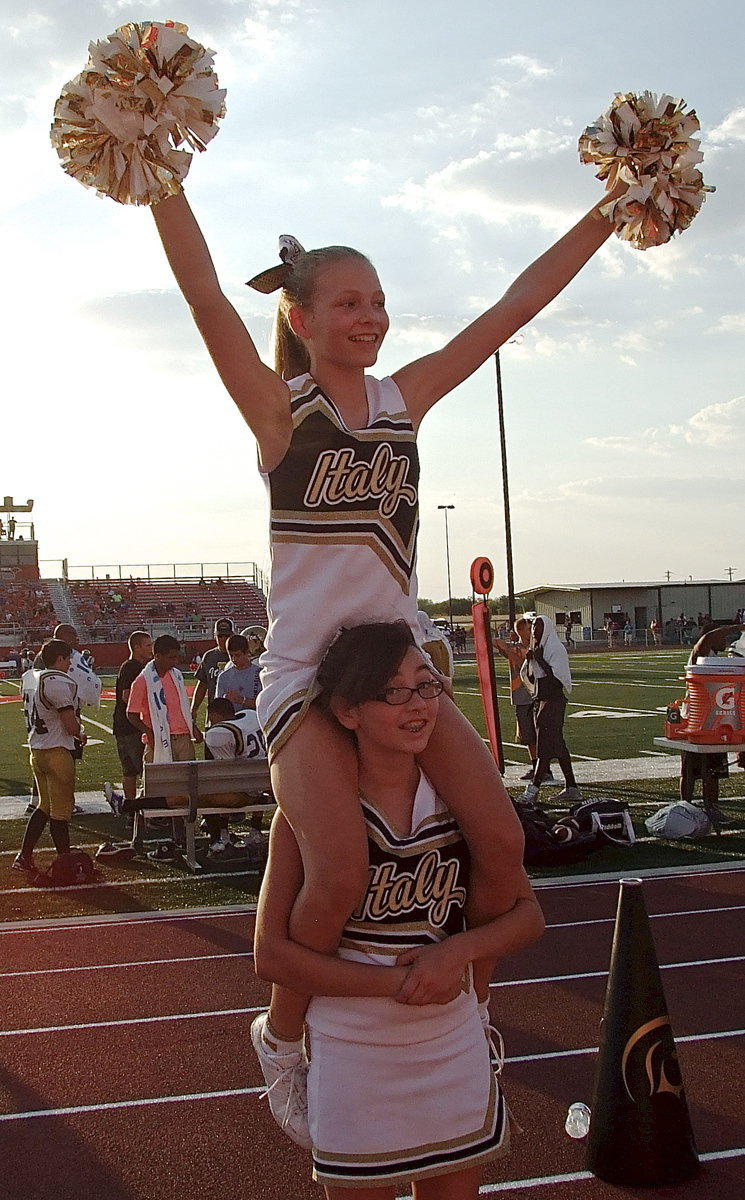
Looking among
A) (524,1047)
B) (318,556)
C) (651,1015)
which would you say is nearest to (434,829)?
(318,556)

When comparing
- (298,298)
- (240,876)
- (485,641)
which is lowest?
(240,876)

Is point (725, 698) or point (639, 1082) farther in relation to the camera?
point (725, 698)

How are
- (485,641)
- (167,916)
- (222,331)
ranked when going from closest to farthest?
(222,331)
(167,916)
(485,641)

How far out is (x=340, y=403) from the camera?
2.38 m

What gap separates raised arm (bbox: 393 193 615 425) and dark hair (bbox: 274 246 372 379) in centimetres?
21

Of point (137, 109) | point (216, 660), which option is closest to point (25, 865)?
point (216, 660)

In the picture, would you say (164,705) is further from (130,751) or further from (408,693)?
(408,693)

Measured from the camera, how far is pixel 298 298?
2.43 m

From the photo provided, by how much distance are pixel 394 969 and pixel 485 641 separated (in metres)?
6.08

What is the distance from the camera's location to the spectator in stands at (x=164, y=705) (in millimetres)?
9516

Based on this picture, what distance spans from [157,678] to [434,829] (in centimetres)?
759

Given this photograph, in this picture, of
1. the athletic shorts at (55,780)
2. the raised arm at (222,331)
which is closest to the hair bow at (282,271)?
the raised arm at (222,331)

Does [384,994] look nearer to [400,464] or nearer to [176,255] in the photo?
[400,464]

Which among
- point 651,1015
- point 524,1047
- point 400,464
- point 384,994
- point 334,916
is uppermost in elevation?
point 400,464
